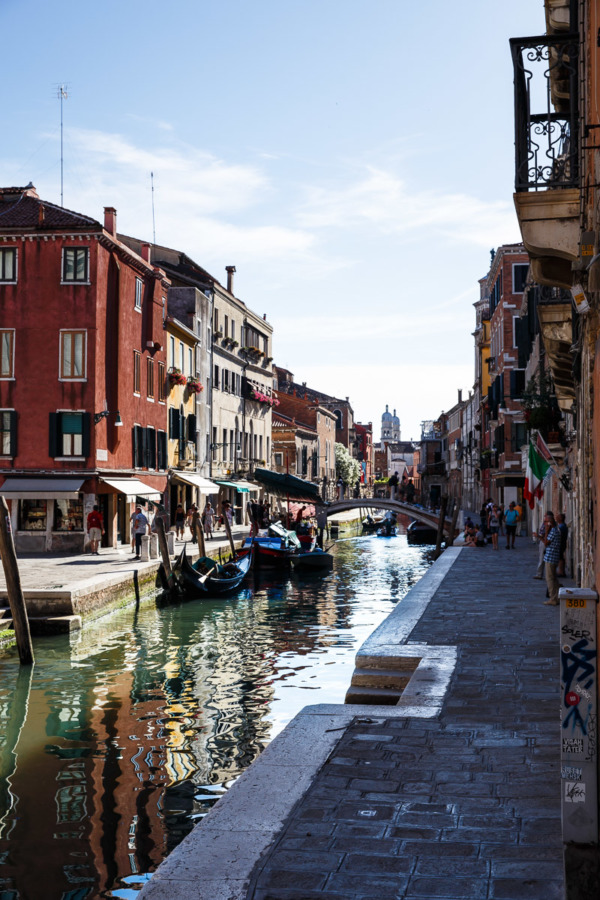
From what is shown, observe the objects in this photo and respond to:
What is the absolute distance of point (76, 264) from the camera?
26438 mm

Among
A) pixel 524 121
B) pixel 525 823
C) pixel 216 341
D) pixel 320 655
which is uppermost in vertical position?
pixel 216 341

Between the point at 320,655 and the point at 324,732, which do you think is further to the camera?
the point at 320,655

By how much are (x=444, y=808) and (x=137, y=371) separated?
1041 inches

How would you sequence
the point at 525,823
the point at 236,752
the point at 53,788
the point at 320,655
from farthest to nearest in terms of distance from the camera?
the point at 320,655
the point at 236,752
the point at 53,788
the point at 525,823

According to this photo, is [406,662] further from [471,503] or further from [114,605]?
[471,503]

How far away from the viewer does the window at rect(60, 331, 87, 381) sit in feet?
86.7

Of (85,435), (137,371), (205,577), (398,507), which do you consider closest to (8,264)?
(85,435)

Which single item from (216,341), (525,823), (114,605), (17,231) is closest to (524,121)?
(525,823)

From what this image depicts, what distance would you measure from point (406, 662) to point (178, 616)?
38.9 feet

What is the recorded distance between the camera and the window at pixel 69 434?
26.2 metres

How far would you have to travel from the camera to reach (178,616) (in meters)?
20.0

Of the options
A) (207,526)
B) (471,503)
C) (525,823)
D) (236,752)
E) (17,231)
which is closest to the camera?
(525,823)

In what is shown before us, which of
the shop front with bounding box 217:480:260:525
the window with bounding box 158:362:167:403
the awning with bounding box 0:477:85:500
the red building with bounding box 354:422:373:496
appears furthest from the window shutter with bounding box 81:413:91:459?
the red building with bounding box 354:422:373:496

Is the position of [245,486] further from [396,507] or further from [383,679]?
→ [383,679]
